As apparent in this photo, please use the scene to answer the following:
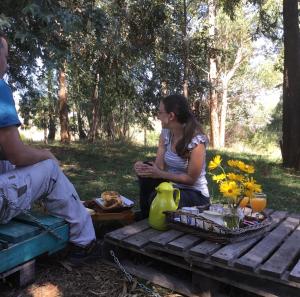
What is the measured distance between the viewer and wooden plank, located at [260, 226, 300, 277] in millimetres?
2256

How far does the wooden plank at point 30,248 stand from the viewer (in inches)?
94.0

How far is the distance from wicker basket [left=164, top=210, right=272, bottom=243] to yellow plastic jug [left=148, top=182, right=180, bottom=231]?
0.25 ft

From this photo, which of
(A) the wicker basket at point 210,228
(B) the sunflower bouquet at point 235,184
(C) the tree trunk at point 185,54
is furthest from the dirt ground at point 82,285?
(C) the tree trunk at point 185,54

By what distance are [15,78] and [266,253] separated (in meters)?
7.46

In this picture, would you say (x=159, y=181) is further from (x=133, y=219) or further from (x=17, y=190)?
(x=17, y=190)

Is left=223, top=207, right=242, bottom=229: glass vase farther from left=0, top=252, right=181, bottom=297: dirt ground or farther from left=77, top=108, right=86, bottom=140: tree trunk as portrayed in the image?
left=77, top=108, right=86, bottom=140: tree trunk

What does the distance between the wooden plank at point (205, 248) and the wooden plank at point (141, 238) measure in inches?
14.5

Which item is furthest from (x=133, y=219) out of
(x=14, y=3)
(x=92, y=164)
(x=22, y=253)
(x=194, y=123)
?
(x=92, y=164)

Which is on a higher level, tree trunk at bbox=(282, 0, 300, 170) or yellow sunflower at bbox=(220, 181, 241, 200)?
tree trunk at bbox=(282, 0, 300, 170)

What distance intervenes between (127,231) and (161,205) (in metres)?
0.30

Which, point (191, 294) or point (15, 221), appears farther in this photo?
point (15, 221)

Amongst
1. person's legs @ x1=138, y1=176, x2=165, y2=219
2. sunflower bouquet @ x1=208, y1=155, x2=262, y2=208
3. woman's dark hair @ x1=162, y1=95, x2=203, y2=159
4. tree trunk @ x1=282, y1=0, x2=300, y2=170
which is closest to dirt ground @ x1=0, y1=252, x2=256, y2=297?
sunflower bouquet @ x1=208, y1=155, x2=262, y2=208

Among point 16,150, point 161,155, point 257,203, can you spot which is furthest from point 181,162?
point 16,150

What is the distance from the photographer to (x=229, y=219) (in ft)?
9.09
